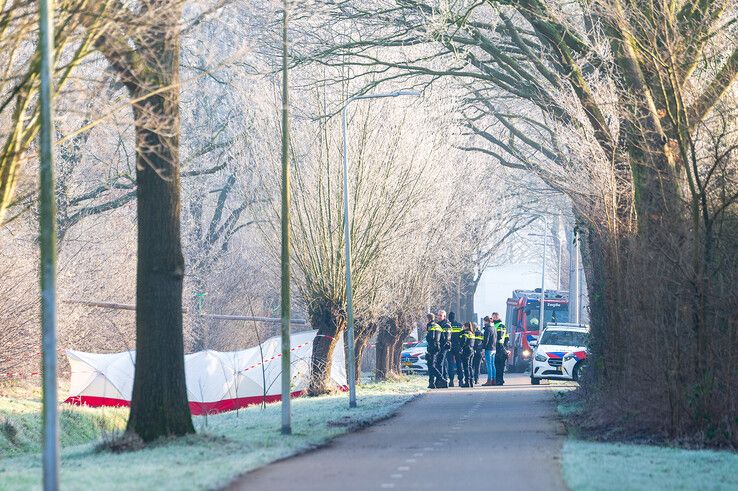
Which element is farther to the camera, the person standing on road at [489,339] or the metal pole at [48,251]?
the person standing on road at [489,339]

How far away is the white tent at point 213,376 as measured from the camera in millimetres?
30375

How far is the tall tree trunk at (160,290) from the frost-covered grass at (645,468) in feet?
17.0

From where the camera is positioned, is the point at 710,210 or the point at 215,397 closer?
the point at 710,210

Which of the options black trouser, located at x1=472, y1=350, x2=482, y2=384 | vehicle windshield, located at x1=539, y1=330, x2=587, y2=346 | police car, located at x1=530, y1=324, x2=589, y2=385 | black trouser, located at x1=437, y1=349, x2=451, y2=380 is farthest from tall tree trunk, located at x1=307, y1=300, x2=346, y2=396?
vehicle windshield, located at x1=539, y1=330, x2=587, y2=346

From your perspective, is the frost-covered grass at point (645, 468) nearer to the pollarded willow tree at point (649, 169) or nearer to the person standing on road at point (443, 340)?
the pollarded willow tree at point (649, 169)

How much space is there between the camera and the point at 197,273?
161ft

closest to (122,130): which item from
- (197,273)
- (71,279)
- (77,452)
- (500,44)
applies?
(77,452)

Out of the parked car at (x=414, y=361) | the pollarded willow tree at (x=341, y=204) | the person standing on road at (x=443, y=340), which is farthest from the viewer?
the parked car at (x=414, y=361)

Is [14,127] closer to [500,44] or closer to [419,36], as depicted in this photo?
[419,36]

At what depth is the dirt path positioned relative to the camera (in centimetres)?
1245

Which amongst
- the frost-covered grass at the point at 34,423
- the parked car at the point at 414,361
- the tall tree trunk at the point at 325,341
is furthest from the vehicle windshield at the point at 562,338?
the frost-covered grass at the point at 34,423

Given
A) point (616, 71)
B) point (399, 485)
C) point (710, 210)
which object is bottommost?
point (399, 485)

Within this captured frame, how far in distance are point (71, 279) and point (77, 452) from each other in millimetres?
22205

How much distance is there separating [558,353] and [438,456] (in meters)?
23.4
